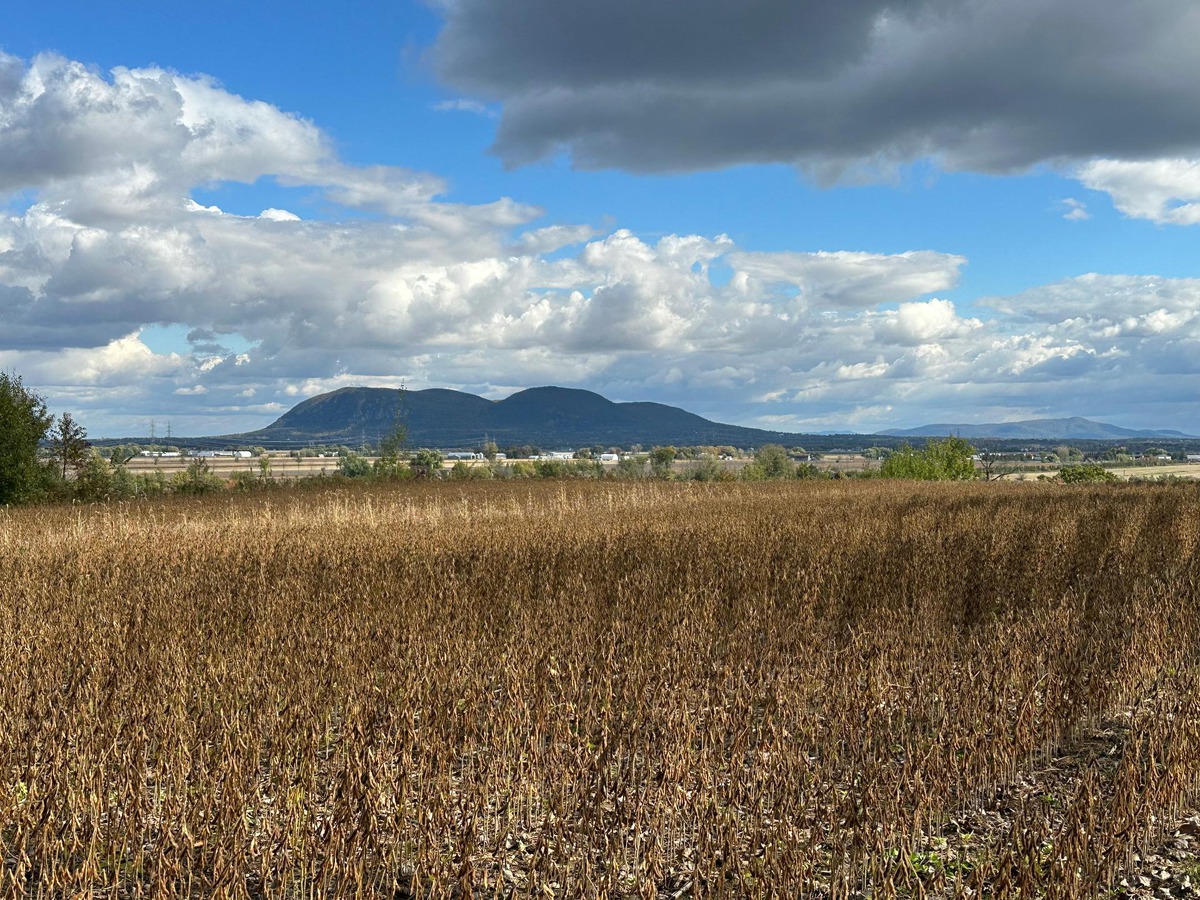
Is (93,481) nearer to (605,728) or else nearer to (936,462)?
(605,728)

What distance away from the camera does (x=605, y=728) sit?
14.9ft

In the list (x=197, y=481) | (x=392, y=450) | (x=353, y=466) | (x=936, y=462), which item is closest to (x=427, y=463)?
(x=353, y=466)

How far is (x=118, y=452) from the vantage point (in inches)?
2279

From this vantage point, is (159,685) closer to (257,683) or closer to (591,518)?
(257,683)

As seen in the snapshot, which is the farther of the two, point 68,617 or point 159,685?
point 68,617

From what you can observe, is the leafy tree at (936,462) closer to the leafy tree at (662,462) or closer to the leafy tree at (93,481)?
the leafy tree at (662,462)

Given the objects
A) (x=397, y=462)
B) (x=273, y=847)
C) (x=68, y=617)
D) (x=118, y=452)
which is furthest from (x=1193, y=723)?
(x=118, y=452)

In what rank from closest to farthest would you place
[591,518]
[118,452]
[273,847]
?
[273,847] → [591,518] → [118,452]

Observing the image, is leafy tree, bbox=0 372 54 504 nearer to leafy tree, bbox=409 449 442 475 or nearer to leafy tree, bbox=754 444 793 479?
leafy tree, bbox=409 449 442 475

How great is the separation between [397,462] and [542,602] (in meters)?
33.2

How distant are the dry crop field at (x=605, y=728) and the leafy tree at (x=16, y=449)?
26.0 meters

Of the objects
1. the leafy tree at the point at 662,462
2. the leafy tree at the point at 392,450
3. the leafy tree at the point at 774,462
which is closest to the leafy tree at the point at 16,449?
the leafy tree at the point at 392,450

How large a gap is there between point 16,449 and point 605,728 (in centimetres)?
3575

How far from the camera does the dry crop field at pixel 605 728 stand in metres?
3.53
